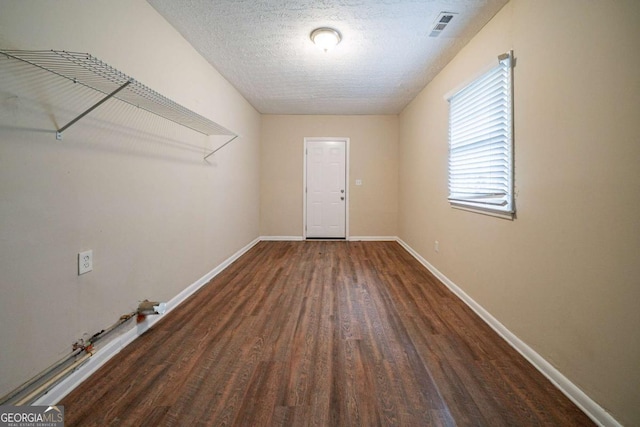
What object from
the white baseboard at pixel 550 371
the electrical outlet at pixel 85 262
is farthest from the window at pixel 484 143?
the electrical outlet at pixel 85 262

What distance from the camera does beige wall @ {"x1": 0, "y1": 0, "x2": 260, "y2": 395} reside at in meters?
1.15

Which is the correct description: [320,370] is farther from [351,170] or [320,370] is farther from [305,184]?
[351,170]

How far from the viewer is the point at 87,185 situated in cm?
148

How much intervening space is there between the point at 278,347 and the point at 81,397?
1039 mm

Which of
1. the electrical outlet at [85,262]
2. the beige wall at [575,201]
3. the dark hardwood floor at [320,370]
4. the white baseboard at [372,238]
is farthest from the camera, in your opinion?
the white baseboard at [372,238]

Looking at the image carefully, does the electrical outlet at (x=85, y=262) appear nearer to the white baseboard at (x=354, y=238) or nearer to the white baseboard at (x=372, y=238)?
the white baseboard at (x=354, y=238)

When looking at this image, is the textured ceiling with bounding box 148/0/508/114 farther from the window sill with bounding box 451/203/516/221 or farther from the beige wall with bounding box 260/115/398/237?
the window sill with bounding box 451/203/516/221

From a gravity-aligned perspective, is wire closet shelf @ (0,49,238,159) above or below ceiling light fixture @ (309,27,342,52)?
below

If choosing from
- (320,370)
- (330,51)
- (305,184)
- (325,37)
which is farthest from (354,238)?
(320,370)

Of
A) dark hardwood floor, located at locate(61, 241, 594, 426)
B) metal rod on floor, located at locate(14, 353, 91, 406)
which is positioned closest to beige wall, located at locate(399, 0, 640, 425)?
dark hardwood floor, located at locate(61, 241, 594, 426)

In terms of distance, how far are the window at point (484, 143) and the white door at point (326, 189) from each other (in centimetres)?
265

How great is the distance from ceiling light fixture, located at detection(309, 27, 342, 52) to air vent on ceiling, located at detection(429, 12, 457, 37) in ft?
2.74

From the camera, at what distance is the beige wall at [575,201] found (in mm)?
1111

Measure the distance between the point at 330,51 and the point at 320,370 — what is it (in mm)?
2897
